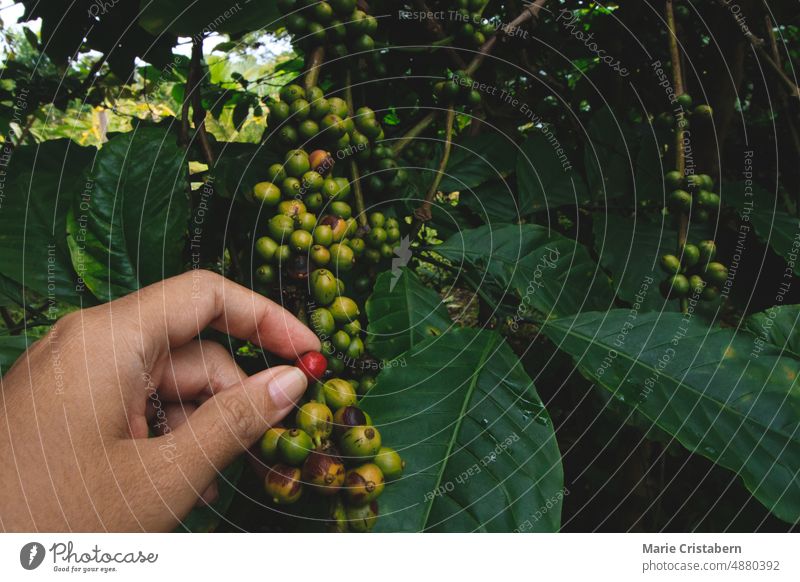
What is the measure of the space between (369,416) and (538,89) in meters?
0.91

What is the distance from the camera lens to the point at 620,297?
3.28 ft

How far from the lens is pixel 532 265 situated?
933 millimetres

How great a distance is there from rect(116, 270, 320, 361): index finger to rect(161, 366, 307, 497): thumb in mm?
82

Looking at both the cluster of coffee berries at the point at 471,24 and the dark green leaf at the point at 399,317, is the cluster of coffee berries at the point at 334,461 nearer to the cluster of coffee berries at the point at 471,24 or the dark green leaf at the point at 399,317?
the dark green leaf at the point at 399,317

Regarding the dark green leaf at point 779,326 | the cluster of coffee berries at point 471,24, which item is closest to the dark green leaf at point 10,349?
the cluster of coffee berries at point 471,24

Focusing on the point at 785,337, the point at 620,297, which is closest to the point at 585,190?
the point at 620,297

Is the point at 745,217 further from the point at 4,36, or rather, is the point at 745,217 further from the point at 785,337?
the point at 4,36

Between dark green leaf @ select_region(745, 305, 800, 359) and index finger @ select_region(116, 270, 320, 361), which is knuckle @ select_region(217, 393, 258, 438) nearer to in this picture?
index finger @ select_region(116, 270, 320, 361)

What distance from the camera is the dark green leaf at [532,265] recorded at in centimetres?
92

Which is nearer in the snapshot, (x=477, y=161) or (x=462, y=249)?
(x=462, y=249)

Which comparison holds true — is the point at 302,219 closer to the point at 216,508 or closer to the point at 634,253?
the point at 216,508

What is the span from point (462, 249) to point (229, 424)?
45 centimetres

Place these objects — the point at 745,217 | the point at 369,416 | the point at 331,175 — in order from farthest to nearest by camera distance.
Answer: the point at 745,217
the point at 331,175
the point at 369,416

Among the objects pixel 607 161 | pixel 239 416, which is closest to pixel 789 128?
pixel 607 161
